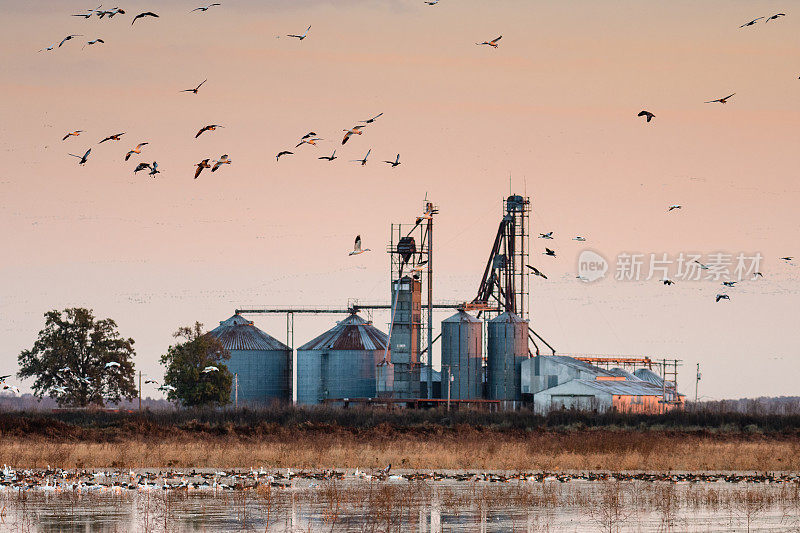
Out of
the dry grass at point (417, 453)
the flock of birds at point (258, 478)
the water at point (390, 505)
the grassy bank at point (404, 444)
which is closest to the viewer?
the water at point (390, 505)

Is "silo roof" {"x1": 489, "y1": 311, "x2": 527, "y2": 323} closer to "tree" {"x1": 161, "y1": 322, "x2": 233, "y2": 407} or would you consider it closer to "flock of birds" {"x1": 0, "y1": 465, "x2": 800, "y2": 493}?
"tree" {"x1": 161, "y1": 322, "x2": 233, "y2": 407}

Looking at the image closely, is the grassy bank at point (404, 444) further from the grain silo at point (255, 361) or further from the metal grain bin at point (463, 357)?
the grain silo at point (255, 361)

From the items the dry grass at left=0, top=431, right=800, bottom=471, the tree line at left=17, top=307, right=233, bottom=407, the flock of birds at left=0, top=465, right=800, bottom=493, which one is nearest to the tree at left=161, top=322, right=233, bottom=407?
the tree line at left=17, top=307, right=233, bottom=407

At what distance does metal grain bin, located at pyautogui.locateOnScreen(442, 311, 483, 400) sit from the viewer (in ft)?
313

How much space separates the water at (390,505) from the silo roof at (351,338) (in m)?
61.1

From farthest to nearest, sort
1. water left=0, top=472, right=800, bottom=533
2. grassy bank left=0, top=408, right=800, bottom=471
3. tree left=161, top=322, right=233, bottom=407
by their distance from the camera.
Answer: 1. tree left=161, top=322, right=233, bottom=407
2. grassy bank left=0, top=408, right=800, bottom=471
3. water left=0, top=472, right=800, bottom=533

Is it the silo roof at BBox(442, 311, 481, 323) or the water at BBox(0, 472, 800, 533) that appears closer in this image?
the water at BBox(0, 472, 800, 533)

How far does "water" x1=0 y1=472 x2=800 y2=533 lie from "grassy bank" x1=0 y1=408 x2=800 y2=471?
5871 millimetres

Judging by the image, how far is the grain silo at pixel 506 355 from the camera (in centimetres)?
9488

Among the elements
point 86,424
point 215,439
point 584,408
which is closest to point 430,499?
point 215,439

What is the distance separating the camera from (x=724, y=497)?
34219mm

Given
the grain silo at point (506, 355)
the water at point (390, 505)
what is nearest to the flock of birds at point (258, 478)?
the water at point (390, 505)

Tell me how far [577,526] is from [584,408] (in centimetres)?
6532

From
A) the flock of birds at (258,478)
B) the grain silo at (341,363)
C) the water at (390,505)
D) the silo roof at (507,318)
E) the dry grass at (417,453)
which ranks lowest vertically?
the water at (390,505)
